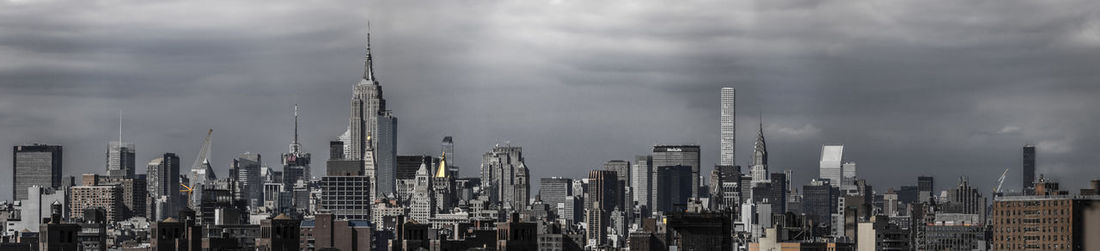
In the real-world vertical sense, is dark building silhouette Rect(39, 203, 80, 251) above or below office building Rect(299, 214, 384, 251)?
above

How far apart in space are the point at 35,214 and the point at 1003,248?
279ft

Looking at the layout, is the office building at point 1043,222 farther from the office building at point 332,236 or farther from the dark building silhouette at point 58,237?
the dark building silhouette at point 58,237

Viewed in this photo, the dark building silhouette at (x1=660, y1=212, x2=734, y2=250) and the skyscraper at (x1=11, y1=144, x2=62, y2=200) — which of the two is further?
the skyscraper at (x1=11, y1=144, x2=62, y2=200)

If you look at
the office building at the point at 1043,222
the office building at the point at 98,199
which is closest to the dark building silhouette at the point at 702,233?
the office building at the point at 1043,222

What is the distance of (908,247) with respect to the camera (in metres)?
124

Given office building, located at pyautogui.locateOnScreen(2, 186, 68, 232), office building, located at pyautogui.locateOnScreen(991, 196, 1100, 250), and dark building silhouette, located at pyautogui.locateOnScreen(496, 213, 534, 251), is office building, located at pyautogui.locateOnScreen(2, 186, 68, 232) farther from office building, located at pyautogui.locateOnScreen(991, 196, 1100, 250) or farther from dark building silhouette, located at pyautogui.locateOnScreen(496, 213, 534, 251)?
office building, located at pyautogui.locateOnScreen(991, 196, 1100, 250)

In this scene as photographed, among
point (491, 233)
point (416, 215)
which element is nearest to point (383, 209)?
point (416, 215)

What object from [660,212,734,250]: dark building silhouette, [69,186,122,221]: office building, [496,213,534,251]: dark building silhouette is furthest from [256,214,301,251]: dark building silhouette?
[69,186,122,221]: office building

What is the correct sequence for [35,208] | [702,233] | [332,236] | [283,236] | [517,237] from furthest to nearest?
[35,208] → [702,233] → [332,236] → [517,237] → [283,236]

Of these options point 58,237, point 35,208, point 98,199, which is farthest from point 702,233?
point 98,199

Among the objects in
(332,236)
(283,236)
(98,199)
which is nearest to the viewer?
(283,236)

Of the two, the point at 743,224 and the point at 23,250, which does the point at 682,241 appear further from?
the point at 743,224

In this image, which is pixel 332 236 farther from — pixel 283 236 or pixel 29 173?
pixel 29 173

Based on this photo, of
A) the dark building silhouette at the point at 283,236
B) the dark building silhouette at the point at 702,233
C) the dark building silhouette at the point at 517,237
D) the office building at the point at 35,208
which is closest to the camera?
the dark building silhouette at the point at 283,236
